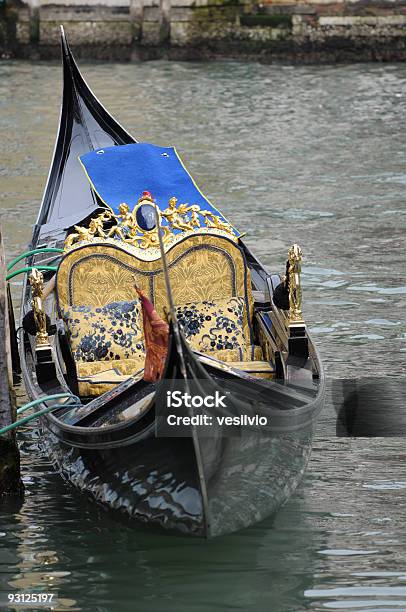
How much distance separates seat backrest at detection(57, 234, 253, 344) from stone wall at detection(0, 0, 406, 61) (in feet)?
28.8

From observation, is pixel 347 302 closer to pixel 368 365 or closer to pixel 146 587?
pixel 368 365

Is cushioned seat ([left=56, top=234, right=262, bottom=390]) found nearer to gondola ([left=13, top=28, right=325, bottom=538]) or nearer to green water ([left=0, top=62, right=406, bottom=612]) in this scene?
gondola ([left=13, top=28, right=325, bottom=538])

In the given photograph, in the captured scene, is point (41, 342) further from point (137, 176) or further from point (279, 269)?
point (279, 269)

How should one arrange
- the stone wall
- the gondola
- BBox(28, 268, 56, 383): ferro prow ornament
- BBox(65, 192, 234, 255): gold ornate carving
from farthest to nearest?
the stone wall → BBox(65, 192, 234, 255): gold ornate carving → BBox(28, 268, 56, 383): ferro prow ornament → the gondola

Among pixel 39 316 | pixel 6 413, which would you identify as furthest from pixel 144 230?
pixel 6 413

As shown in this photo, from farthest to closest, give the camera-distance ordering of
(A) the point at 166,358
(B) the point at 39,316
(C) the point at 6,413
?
(B) the point at 39,316, (C) the point at 6,413, (A) the point at 166,358

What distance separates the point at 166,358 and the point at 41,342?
0.88 metres

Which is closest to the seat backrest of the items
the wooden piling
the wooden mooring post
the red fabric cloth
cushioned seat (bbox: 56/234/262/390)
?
cushioned seat (bbox: 56/234/262/390)

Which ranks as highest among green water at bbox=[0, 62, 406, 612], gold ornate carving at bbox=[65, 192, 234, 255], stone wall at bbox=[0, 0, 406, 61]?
stone wall at bbox=[0, 0, 406, 61]

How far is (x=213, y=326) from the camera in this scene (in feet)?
13.2

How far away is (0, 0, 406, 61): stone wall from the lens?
12.6 meters

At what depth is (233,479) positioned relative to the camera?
3.13 metres

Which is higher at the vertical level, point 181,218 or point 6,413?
point 181,218

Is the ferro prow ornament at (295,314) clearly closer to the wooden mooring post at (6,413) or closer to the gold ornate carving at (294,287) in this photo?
the gold ornate carving at (294,287)
